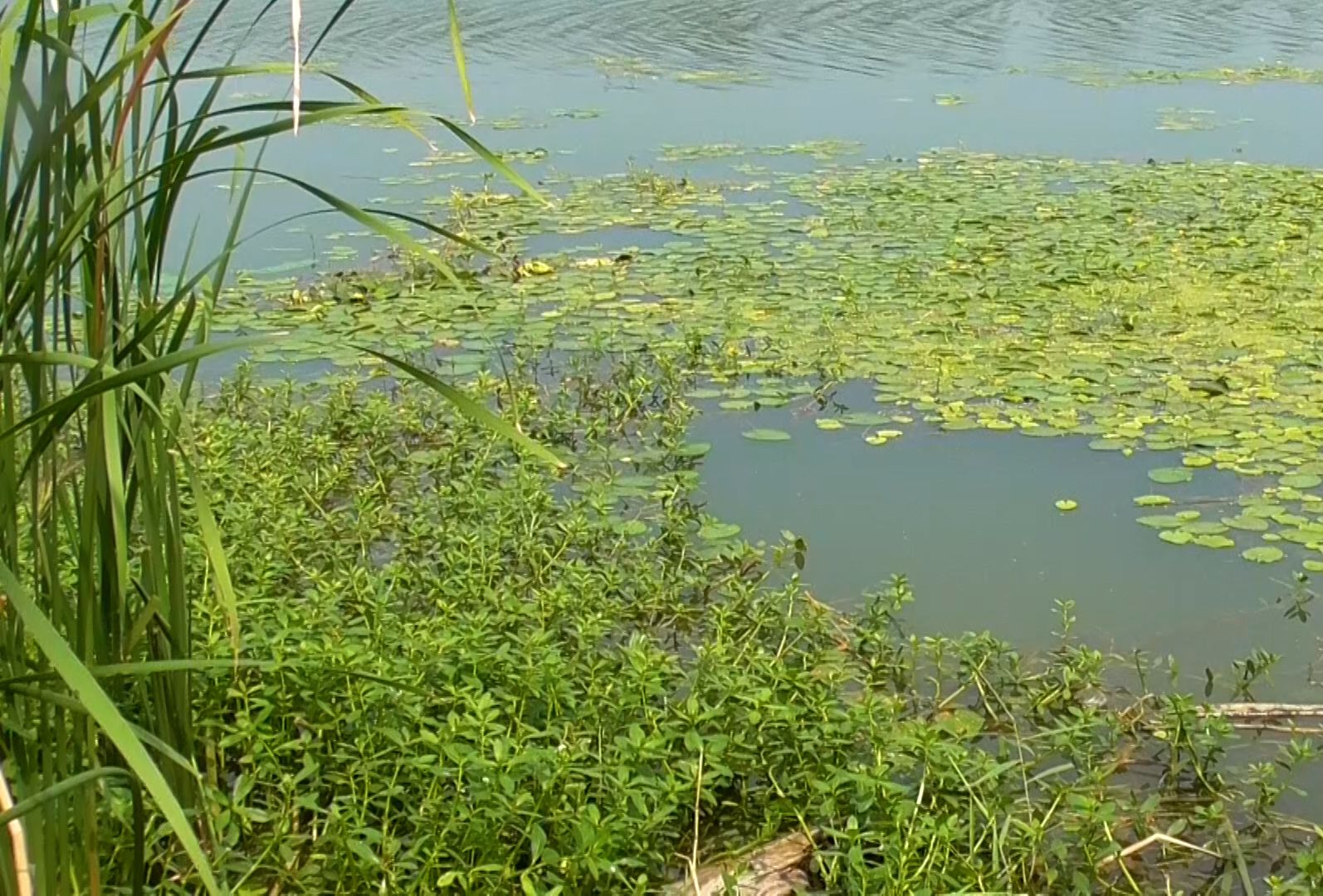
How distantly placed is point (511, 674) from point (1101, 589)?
1.44m

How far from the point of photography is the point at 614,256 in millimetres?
5422

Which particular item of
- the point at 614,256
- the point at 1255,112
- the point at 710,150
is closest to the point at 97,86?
the point at 614,256

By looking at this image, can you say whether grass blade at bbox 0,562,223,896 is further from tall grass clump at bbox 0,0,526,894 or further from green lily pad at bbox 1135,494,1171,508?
green lily pad at bbox 1135,494,1171,508

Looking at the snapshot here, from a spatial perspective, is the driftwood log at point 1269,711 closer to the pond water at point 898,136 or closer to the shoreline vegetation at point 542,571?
the shoreline vegetation at point 542,571

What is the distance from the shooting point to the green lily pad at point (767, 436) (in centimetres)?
376

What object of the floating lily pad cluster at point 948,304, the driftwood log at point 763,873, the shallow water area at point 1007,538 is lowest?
the driftwood log at point 763,873

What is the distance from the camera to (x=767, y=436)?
3.77 metres

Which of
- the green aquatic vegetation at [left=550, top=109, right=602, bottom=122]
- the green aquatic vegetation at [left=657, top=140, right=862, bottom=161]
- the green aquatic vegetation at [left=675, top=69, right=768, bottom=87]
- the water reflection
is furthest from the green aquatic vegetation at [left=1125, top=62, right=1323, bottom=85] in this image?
the green aquatic vegetation at [left=550, top=109, right=602, bottom=122]

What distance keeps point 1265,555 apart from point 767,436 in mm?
1323

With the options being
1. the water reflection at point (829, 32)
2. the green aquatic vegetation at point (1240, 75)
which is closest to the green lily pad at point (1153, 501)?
the green aquatic vegetation at point (1240, 75)

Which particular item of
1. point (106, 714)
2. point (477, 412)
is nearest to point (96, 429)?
point (477, 412)

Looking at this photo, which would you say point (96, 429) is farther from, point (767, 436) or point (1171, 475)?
point (1171, 475)

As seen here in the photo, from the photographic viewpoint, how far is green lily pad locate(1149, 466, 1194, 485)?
132 inches

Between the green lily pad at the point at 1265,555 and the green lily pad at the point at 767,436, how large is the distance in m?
1.24
